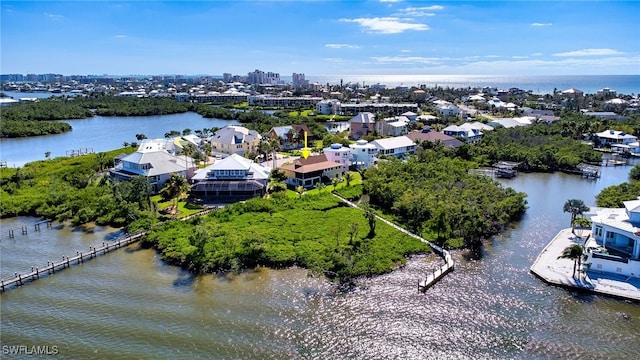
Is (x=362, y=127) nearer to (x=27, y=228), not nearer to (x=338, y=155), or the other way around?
(x=338, y=155)

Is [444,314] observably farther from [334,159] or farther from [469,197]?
[334,159]

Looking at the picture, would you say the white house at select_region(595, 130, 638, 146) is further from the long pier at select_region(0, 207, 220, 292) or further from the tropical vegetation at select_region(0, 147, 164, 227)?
the tropical vegetation at select_region(0, 147, 164, 227)

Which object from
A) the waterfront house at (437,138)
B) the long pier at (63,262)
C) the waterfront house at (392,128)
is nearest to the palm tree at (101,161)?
the long pier at (63,262)

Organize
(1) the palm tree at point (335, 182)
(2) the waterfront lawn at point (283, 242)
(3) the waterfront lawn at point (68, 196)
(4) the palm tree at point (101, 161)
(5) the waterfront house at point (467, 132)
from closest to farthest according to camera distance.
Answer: (2) the waterfront lawn at point (283, 242)
(3) the waterfront lawn at point (68, 196)
(1) the palm tree at point (335, 182)
(4) the palm tree at point (101, 161)
(5) the waterfront house at point (467, 132)

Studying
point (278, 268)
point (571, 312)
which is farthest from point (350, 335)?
point (571, 312)

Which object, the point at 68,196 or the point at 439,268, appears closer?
the point at 439,268

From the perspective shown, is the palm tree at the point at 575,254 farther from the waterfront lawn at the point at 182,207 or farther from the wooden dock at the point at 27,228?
the wooden dock at the point at 27,228

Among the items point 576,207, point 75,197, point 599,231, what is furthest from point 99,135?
point 599,231
